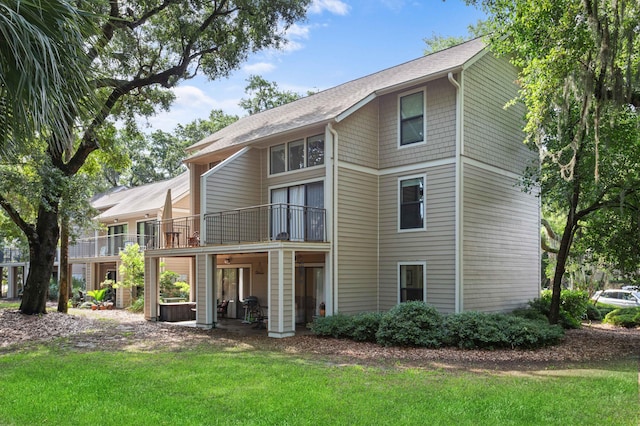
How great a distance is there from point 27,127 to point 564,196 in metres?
13.8

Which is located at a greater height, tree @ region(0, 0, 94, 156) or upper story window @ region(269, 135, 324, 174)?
upper story window @ region(269, 135, 324, 174)

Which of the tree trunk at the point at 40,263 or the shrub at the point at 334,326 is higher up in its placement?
the tree trunk at the point at 40,263

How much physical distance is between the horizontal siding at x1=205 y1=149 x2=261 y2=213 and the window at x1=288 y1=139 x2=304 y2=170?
1508 millimetres

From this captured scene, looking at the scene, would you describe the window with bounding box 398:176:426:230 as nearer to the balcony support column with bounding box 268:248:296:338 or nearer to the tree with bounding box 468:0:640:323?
the tree with bounding box 468:0:640:323

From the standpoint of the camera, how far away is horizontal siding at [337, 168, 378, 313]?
14523 millimetres

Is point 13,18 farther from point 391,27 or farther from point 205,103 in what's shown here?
point 205,103

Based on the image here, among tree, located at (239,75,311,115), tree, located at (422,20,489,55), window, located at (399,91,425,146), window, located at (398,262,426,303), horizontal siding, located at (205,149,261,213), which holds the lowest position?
window, located at (398,262,426,303)

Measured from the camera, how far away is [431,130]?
14.5 meters

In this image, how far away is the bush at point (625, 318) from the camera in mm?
18297

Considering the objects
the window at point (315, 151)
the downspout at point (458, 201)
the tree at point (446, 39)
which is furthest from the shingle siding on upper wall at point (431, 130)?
the tree at point (446, 39)

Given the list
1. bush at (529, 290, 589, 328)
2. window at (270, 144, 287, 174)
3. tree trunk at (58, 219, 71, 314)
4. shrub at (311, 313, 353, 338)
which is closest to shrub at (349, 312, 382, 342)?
shrub at (311, 313, 353, 338)

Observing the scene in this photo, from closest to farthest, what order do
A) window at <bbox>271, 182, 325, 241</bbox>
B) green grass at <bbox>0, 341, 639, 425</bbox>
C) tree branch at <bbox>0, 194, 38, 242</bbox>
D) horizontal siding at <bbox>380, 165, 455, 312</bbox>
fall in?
green grass at <bbox>0, 341, 639, 425</bbox> < horizontal siding at <bbox>380, 165, 455, 312</bbox> < window at <bbox>271, 182, 325, 241</bbox> < tree branch at <bbox>0, 194, 38, 242</bbox>

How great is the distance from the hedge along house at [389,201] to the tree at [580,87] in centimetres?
159

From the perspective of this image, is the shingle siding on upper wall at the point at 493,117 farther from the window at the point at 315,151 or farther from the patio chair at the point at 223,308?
the patio chair at the point at 223,308
